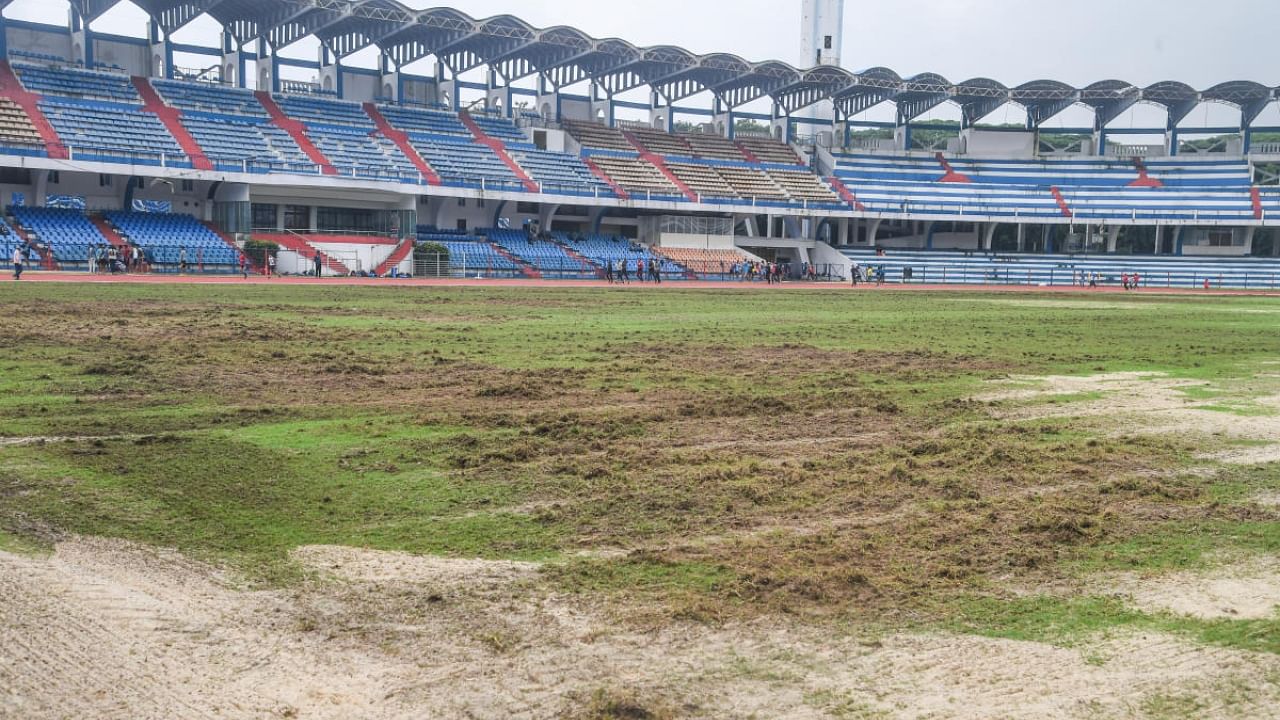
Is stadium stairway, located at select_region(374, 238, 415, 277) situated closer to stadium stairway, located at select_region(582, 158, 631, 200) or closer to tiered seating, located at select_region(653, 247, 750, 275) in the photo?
stadium stairway, located at select_region(582, 158, 631, 200)

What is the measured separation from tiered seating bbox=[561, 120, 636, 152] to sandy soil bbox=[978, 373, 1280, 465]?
5934cm

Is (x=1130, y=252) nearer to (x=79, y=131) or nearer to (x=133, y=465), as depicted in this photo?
(x=79, y=131)

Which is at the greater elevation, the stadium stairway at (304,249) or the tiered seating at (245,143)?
the tiered seating at (245,143)

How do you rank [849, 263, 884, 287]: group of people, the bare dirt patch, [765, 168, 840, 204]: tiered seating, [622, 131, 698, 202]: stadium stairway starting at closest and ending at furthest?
1. the bare dirt patch
2. [849, 263, 884, 287]: group of people
3. [622, 131, 698, 202]: stadium stairway
4. [765, 168, 840, 204]: tiered seating

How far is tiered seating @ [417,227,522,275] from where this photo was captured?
52.8 m

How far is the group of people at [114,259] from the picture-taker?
1626 inches

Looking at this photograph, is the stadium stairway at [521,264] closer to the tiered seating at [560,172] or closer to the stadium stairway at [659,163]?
the tiered seating at [560,172]

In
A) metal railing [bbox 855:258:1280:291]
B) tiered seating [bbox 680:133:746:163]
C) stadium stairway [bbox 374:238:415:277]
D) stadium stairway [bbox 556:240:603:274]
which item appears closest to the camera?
stadium stairway [bbox 374:238:415:277]

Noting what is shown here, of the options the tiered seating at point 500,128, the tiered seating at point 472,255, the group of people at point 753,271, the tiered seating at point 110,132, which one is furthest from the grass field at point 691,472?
the tiered seating at point 500,128

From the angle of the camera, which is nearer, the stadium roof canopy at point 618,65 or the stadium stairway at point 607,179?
the stadium roof canopy at point 618,65

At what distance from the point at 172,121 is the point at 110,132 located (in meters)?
4.22

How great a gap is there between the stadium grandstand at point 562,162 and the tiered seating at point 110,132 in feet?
0.48

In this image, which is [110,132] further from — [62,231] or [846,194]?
[846,194]

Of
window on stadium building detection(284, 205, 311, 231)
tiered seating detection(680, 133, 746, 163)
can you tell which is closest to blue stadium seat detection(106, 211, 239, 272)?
window on stadium building detection(284, 205, 311, 231)
